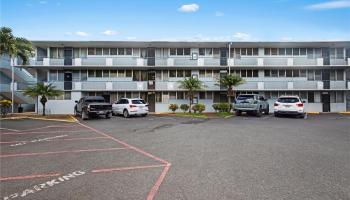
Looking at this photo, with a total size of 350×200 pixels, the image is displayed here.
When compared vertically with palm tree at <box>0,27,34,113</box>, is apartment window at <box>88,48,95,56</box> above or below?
above

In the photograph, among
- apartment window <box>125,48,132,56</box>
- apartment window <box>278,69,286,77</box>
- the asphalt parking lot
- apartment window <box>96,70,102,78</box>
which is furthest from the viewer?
apartment window <box>278,69,286,77</box>

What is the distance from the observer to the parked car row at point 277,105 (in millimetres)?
21188

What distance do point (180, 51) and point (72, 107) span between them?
1464 cm

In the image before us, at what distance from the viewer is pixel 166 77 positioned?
1268 inches

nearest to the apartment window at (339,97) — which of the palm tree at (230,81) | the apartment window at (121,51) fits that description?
the palm tree at (230,81)

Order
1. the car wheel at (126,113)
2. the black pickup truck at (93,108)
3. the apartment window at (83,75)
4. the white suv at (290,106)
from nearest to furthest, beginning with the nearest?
the white suv at (290,106), the black pickup truck at (93,108), the car wheel at (126,113), the apartment window at (83,75)

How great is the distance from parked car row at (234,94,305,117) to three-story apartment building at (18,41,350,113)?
306 inches

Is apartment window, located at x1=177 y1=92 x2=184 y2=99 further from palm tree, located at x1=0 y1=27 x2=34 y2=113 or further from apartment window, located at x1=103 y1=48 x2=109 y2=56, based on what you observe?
palm tree, located at x1=0 y1=27 x2=34 y2=113

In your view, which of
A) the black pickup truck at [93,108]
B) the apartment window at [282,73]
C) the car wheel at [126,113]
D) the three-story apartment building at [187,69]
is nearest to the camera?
the black pickup truck at [93,108]

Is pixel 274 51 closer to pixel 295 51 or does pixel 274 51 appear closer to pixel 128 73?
pixel 295 51

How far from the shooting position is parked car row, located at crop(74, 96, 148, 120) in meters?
21.7

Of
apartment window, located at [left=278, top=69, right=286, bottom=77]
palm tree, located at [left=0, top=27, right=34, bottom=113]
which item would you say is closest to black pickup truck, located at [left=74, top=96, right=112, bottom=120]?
palm tree, located at [left=0, top=27, right=34, bottom=113]

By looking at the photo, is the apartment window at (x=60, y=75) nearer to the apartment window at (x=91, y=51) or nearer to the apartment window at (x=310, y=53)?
the apartment window at (x=91, y=51)

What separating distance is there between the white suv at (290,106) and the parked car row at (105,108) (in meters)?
11.7
